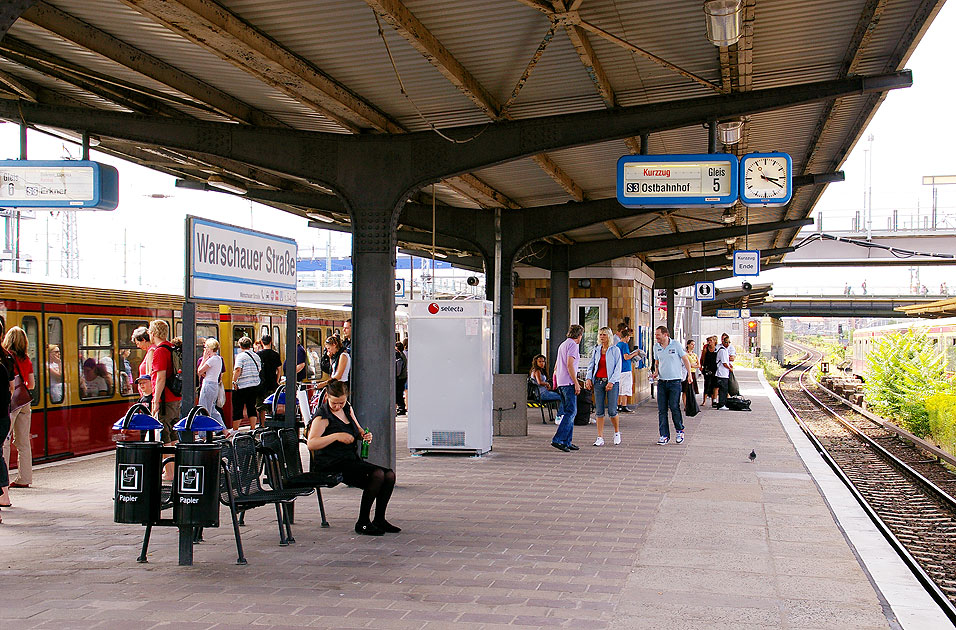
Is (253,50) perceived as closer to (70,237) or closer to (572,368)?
(572,368)

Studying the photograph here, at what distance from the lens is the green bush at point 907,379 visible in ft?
65.1

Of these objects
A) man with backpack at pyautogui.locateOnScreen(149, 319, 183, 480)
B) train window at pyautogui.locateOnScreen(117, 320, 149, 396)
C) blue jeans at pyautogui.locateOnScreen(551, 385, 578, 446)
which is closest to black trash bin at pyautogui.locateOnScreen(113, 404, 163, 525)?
man with backpack at pyautogui.locateOnScreen(149, 319, 183, 480)

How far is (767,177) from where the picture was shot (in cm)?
1123

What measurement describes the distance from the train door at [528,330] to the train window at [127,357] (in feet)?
38.3

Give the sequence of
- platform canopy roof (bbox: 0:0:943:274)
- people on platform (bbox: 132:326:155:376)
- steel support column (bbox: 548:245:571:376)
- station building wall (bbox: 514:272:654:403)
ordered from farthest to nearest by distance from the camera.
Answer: station building wall (bbox: 514:272:654:403)
steel support column (bbox: 548:245:571:376)
people on platform (bbox: 132:326:155:376)
platform canopy roof (bbox: 0:0:943:274)

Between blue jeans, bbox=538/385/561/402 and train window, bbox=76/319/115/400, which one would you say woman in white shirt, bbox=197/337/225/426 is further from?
blue jeans, bbox=538/385/561/402

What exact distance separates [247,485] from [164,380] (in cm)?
320

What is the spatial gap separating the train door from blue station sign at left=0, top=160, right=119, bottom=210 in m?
15.4

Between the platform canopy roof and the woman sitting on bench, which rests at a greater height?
the platform canopy roof

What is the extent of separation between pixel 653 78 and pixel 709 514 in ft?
13.3

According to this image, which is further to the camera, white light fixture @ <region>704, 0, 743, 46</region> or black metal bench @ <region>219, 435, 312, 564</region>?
white light fixture @ <region>704, 0, 743, 46</region>

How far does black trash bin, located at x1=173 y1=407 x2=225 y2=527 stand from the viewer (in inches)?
255

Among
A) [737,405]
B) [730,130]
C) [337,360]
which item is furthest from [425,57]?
[737,405]

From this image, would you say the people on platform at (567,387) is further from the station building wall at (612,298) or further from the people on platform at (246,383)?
the station building wall at (612,298)
